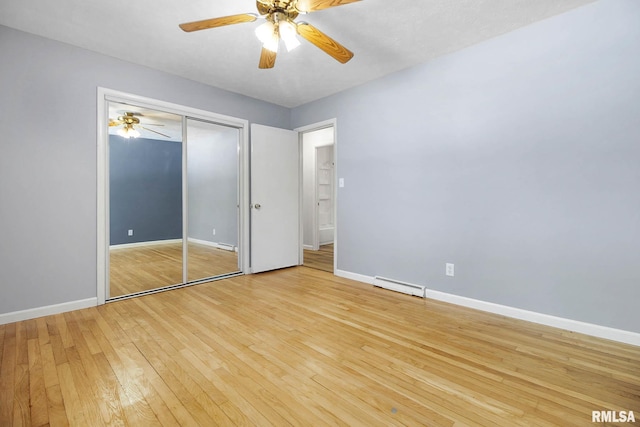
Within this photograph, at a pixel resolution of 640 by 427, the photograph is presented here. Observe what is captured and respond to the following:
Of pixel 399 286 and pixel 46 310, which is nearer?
pixel 46 310

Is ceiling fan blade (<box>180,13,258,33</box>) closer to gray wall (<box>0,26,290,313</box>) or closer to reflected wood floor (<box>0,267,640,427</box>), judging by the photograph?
gray wall (<box>0,26,290,313</box>)

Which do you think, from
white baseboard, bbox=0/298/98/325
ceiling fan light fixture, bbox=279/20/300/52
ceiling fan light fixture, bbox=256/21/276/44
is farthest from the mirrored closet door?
ceiling fan light fixture, bbox=279/20/300/52

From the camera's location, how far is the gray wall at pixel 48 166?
242 cm

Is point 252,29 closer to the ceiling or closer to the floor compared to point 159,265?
closer to the ceiling

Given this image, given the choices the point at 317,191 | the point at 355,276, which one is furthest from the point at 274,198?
the point at 317,191

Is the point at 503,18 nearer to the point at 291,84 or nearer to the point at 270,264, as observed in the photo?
the point at 291,84

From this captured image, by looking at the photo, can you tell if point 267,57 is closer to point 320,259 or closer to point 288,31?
point 288,31

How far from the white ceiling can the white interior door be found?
1.04 metres

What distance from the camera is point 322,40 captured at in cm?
205

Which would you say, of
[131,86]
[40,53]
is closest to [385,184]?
[131,86]

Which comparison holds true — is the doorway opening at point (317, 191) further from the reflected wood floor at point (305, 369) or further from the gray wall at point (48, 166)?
the gray wall at point (48, 166)

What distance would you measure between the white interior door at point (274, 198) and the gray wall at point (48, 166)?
67.1 inches

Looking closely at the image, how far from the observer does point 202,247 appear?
4012 mm

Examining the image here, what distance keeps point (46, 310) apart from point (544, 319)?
4411 mm
